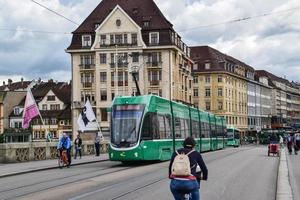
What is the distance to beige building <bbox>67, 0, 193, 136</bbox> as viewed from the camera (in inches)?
3711

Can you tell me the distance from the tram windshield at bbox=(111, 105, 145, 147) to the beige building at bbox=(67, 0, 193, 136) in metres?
61.7

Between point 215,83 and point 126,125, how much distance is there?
103640 mm

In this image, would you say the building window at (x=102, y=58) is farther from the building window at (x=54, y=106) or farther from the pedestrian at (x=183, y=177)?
the pedestrian at (x=183, y=177)

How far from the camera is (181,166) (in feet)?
29.7

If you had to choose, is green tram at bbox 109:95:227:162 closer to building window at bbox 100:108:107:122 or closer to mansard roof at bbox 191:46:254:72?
building window at bbox 100:108:107:122

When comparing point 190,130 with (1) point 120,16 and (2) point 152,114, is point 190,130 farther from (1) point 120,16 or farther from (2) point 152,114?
(1) point 120,16

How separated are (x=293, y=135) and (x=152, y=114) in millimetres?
21554

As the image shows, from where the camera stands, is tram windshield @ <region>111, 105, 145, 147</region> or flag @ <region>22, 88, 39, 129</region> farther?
flag @ <region>22, 88, 39, 129</region>

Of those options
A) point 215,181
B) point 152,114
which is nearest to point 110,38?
point 152,114

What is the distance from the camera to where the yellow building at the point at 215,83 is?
131375 mm

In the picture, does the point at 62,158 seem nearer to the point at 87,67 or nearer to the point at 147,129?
the point at 147,129

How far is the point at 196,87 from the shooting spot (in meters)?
134

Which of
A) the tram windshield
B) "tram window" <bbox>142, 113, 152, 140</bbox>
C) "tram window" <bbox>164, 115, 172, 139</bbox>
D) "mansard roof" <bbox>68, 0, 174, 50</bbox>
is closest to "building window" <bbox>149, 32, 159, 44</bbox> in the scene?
"mansard roof" <bbox>68, 0, 174, 50</bbox>

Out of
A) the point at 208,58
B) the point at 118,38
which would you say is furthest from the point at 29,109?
the point at 208,58
